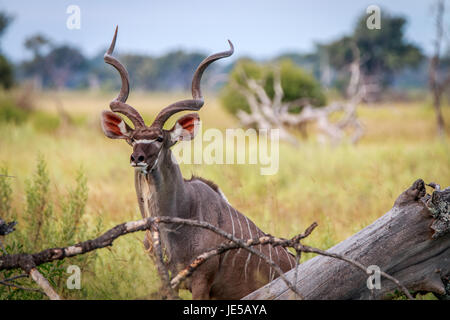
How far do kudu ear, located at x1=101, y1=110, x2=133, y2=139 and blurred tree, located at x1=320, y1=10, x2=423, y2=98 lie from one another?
41.7 meters

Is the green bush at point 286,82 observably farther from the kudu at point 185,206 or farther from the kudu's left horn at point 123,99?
the kudu at point 185,206

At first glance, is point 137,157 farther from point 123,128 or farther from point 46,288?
point 46,288

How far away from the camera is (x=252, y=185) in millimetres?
7938

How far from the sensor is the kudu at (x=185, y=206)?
3195 millimetres

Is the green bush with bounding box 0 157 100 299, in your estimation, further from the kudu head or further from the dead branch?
the dead branch

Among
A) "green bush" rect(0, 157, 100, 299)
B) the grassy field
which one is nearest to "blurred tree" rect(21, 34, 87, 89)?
the grassy field

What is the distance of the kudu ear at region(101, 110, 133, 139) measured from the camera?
130 inches

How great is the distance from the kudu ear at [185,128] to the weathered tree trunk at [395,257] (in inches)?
48.2

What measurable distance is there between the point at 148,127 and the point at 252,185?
4.91 meters

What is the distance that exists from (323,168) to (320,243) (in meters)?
5.36

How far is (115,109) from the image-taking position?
3338 mm
